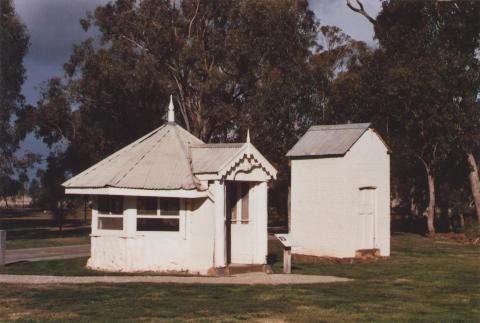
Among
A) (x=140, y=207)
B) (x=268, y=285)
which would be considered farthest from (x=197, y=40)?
(x=268, y=285)

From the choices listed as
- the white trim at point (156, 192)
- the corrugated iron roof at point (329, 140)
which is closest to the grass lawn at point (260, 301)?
the white trim at point (156, 192)

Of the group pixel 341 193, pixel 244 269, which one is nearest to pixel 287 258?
pixel 244 269

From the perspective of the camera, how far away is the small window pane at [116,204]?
21.3 m

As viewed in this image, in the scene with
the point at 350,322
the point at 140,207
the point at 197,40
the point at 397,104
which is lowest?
the point at 350,322

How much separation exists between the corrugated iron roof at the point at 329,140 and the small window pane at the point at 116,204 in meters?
8.52

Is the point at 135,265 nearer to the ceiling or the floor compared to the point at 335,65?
nearer to the floor

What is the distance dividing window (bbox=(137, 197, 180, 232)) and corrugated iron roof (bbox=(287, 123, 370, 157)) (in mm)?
7881

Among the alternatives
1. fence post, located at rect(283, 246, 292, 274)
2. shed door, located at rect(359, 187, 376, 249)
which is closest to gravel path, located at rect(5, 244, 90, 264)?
fence post, located at rect(283, 246, 292, 274)

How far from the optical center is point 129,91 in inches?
1768

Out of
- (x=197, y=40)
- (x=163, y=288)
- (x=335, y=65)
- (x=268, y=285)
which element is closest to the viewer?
(x=163, y=288)

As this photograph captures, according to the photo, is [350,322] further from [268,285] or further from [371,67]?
[371,67]

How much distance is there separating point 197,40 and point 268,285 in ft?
87.1

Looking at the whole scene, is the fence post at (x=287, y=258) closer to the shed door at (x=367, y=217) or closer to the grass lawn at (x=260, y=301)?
the grass lawn at (x=260, y=301)

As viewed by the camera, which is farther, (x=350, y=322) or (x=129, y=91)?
(x=129, y=91)
